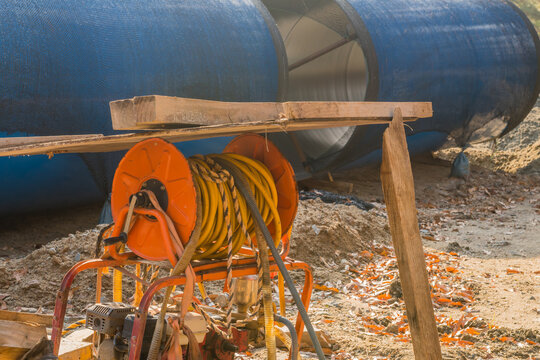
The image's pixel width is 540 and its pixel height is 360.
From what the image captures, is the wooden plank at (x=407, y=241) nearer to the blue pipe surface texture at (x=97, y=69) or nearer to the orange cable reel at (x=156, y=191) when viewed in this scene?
the orange cable reel at (x=156, y=191)

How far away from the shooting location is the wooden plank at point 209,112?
2074 mm

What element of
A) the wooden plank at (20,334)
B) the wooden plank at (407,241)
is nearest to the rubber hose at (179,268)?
the wooden plank at (20,334)

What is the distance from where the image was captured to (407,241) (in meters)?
2.67

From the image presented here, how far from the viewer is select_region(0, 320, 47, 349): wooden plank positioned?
2.54 m

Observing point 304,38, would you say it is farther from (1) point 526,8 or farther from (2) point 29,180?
(1) point 526,8

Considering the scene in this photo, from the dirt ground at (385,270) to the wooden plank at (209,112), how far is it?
6.48ft

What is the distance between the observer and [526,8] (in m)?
19.5

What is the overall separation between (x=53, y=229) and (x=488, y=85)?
6848mm

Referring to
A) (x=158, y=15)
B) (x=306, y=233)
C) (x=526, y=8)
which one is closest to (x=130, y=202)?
(x=306, y=233)

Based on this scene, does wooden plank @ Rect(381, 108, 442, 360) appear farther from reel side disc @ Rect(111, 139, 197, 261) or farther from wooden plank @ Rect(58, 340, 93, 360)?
wooden plank @ Rect(58, 340, 93, 360)

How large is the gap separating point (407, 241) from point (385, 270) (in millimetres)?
3397

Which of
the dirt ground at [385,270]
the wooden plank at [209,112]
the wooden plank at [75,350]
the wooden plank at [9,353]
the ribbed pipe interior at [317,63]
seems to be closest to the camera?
the wooden plank at [209,112]

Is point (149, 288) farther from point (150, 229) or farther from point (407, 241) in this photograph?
point (407, 241)

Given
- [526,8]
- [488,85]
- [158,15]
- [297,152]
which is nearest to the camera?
[158,15]
